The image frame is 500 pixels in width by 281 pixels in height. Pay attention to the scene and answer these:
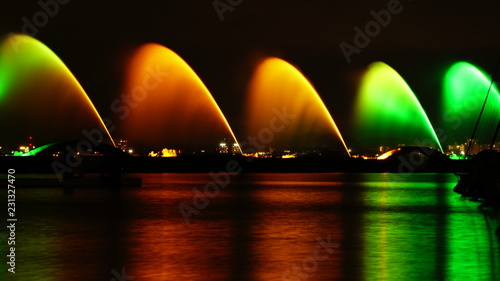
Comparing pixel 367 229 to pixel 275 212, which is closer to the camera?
pixel 367 229

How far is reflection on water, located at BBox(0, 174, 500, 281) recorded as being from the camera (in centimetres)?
1331

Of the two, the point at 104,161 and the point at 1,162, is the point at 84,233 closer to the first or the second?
the point at 104,161

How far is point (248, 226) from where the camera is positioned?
2130cm

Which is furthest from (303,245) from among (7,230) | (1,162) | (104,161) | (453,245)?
(1,162)

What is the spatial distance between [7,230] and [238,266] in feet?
26.7

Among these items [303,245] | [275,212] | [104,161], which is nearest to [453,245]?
[303,245]

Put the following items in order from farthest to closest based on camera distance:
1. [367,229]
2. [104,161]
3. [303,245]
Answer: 1. [104,161]
2. [367,229]
3. [303,245]

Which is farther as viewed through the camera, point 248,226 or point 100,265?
point 248,226

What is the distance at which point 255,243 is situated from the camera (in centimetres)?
1731

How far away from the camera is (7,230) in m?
19.9

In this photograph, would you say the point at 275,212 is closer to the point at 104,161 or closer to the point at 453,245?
the point at 453,245

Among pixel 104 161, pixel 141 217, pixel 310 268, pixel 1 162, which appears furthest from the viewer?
pixel 1 162

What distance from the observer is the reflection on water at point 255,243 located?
13.3m

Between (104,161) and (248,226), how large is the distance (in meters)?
29.9
